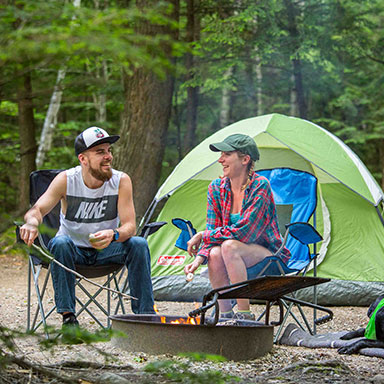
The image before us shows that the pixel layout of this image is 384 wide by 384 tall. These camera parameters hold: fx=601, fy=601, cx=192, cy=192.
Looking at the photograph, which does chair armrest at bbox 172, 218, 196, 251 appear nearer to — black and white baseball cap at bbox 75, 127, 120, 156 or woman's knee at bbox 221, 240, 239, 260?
woman's knee at bbox 221, 240, 239, 260

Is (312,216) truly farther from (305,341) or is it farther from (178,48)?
(178,48)

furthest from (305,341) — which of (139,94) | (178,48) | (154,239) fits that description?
(139,94)

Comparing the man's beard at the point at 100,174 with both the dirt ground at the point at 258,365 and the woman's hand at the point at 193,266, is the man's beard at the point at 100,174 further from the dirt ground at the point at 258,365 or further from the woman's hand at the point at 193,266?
the dirt ground at the point at 258,365

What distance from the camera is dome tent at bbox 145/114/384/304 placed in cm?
456

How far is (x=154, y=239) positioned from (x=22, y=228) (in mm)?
2405

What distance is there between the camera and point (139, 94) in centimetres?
652

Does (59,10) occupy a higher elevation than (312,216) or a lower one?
higher

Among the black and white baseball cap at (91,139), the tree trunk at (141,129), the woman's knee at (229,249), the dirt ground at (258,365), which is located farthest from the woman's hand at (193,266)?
the tree trunk at (141,129)

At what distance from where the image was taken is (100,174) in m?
3.20

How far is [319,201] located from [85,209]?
2.34 metres

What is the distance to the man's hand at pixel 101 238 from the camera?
9.61ft

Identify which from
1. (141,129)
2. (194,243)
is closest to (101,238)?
(194,243)

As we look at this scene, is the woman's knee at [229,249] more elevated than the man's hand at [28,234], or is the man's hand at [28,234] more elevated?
the man's hand at [28,234]

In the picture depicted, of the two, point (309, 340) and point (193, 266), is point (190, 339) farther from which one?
point (309, 340)
